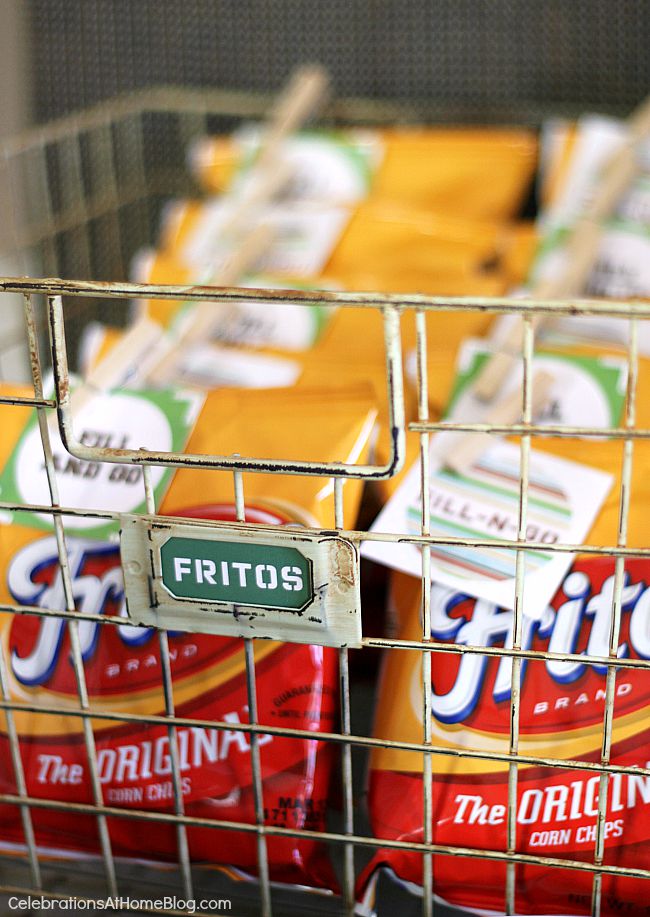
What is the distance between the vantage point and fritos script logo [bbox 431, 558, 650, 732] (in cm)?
55

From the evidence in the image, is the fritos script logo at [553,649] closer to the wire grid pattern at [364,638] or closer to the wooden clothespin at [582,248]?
the wire grid pattern at [364,638]

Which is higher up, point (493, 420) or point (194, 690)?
point (493, 420)

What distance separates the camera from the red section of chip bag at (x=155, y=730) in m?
0.56

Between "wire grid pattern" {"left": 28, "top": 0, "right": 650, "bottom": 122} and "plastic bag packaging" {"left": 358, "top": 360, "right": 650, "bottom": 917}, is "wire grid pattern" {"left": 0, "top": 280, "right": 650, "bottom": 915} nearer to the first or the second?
"plastic bag packaging" {"left": 358, "top": 360, "right": 650, "bottom": 917}

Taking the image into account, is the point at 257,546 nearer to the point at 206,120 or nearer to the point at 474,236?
the point at 474,236

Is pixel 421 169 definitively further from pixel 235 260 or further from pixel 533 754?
pixel 533 754

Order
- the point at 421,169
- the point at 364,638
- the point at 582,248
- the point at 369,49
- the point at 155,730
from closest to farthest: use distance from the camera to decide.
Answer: the point at 364,638
the point at 155,730
the point at 582,248
the point at 421,169
the point at 369,49

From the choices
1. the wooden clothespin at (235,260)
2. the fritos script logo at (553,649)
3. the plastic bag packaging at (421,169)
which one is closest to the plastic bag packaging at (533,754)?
the fritos script logo at (553,649)

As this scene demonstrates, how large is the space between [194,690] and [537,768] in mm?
200

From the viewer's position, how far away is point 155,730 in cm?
59

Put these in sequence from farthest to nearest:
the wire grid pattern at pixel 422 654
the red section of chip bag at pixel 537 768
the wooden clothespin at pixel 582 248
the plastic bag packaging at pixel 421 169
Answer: the plastic bag packaging at pixel 421 169, the wooden clothespin at pixel 582 248, the red section of chip bag at pixel 537 768, the wire grid pattern at pixel 422 654

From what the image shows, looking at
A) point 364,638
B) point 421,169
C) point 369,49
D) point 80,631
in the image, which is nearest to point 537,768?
point 364,638

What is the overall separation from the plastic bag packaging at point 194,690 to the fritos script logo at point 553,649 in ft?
0.24

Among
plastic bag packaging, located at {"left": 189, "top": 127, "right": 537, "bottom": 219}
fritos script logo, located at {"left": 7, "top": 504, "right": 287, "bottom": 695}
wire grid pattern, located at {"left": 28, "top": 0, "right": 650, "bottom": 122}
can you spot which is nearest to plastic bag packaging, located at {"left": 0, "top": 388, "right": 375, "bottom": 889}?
fritos script logo, located at {"left": 7, "top": 504, "right": 287, "bottom": 695}
